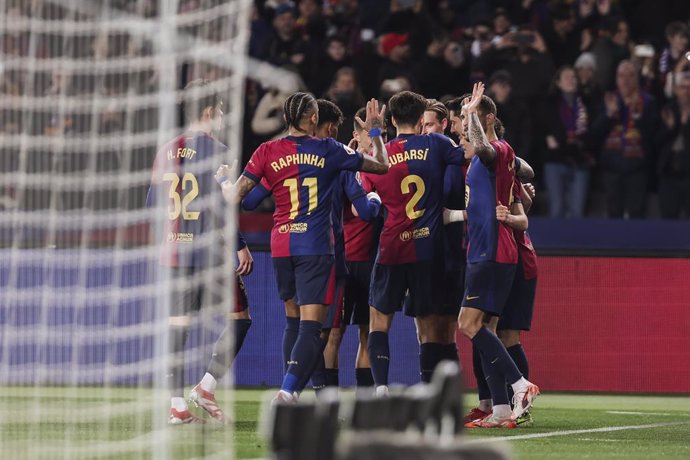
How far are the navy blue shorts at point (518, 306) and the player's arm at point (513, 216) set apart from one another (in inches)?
21.4

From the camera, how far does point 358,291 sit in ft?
38.4

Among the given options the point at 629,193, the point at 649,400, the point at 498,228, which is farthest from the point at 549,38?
the point at 498,228

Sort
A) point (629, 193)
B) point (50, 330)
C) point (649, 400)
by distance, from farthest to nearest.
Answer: point (629, 193) < point (649, 400) < point (50, 330)

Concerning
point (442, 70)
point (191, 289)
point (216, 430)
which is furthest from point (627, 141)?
point (216, 430)

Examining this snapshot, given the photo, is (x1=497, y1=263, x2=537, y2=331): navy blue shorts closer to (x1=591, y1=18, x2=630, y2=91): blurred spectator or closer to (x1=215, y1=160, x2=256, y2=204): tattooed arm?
(x1=215, y1=160, x2=256, y2=204): tattooed arm

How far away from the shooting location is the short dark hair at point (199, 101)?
961 centimetres

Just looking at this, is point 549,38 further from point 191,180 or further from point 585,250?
point 191,180

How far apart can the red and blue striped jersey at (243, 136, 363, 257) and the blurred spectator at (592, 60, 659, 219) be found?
6.18 m

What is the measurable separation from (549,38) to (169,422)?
29.7 feet

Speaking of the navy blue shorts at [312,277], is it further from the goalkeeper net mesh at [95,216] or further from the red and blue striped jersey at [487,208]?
the red and blue striped jersey at [487,208]

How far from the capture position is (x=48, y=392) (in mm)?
12664

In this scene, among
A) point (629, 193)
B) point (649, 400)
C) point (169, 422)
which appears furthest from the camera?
point (629, 193)

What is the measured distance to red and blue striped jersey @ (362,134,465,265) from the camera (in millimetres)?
10992

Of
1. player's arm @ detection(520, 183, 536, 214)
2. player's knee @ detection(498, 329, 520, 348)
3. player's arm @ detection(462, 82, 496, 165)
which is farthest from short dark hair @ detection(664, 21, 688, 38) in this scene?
player's arm @ detection(462, 82, 496, 165)
